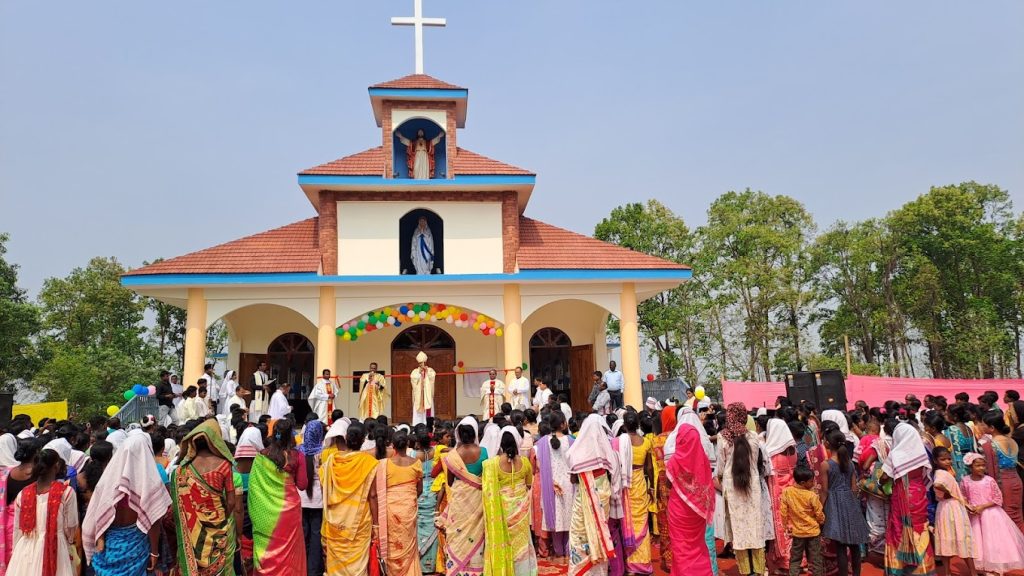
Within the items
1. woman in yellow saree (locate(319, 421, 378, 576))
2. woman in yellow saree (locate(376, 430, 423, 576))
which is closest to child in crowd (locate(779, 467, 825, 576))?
woman in yellow saree (locate(376, 430, 423, 576))

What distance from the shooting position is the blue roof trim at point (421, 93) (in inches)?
620

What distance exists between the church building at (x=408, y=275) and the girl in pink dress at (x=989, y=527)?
8.94 m

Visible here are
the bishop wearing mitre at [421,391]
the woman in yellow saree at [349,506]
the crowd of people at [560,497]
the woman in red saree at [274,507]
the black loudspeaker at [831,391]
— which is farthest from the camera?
the bishop wearing mitre at [421,391]

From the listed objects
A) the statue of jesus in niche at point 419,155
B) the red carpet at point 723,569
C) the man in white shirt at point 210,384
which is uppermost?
the statue of jesus in niche at point 419,155

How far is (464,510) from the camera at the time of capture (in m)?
5.64

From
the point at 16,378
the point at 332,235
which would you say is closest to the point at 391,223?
the point at 332,235

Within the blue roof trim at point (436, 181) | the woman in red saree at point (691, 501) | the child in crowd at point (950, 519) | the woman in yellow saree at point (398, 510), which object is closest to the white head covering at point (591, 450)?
the woman in red saree at point (691, 501)

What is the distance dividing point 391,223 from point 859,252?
25016mm

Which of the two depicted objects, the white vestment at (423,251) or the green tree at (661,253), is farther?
the green tree at (661,253)

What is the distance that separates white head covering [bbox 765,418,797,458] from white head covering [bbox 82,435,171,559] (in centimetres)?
496

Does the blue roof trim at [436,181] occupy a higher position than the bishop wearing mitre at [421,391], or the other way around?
the blue roof trim at [436,181]

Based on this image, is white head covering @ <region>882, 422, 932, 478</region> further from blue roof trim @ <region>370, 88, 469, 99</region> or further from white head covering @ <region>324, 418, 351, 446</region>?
blue roof trim @ <region>370, 88, 469, 99</region>

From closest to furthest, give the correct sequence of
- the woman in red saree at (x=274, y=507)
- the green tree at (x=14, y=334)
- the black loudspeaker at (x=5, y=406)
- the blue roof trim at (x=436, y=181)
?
the woman in red saree at (x=274, y=507) < the black loudspeaker at (x=5, y=406) < the blue roof trim at (x=436, y=181) < the green tree at (x=14, y=334)

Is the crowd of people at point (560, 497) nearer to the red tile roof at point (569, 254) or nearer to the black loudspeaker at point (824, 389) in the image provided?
the black loudspeaker at point (824, 389)
